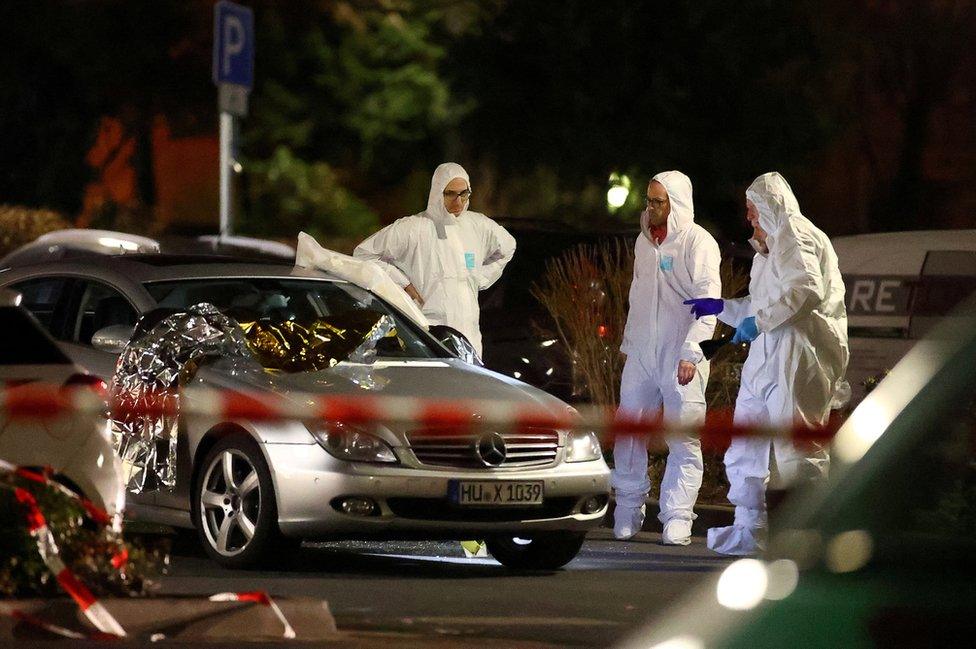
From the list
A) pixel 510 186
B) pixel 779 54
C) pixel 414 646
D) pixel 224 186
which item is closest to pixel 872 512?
pixel 414 646

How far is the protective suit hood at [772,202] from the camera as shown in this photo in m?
10.7

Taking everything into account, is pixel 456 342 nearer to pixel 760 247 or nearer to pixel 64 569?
pixel 760 247

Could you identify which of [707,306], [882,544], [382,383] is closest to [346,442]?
[382,383]

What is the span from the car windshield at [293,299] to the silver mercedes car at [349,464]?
0.02 metres

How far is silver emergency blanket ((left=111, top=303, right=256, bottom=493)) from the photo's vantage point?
9.95m

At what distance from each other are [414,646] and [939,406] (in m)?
4.43

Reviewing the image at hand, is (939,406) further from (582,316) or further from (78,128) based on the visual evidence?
(78,128)

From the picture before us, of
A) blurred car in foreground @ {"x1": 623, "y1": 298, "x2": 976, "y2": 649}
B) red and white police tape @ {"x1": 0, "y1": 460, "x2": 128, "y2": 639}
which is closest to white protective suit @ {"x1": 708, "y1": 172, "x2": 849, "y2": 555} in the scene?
red and white police tape @ {"x1": 0, "y1": 460, "x2": 128, "y2": 639}

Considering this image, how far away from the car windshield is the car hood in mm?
411

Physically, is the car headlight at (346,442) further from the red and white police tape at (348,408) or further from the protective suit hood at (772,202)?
the protective suit hood at (772,202)

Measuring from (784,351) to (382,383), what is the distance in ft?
6.58

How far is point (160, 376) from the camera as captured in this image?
32.8 feet

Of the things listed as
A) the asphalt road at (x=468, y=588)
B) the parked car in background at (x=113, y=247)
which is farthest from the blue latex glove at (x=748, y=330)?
the parked car in background at (x=113, y=247)

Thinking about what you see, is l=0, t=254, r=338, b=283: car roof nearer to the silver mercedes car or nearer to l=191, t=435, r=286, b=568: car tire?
the silver mercedes car
